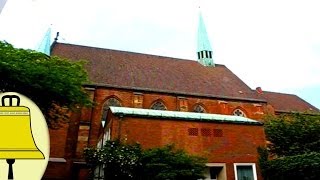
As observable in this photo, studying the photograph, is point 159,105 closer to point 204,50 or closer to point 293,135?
point 293,135

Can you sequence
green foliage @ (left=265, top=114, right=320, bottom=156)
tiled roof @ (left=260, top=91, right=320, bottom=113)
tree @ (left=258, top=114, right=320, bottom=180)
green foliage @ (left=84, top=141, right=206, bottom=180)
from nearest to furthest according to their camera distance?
green foliage @ (left=84, top=141, right=206, bottom=180)
tree @ (left=258, top=114, right=320, bottom=180)
green foliage @ (left=265, top=114, right=320, bottom=156)
tiled roof @ (left=260, top=91, right=320, bottom=113)

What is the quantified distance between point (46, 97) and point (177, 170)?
7585mm

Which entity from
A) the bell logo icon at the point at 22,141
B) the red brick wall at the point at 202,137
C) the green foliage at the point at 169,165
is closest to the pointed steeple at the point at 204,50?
the red brick wall at the point at 202,137

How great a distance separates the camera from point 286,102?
4088cm

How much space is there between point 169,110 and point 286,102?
20542 millimetres

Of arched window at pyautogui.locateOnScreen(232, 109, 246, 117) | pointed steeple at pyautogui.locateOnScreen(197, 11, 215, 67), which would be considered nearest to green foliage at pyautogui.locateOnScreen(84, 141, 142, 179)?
arched window at pyautogui.locateOnScreen(232, 109, 246, 117)

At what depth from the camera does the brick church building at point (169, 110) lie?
55.3ft

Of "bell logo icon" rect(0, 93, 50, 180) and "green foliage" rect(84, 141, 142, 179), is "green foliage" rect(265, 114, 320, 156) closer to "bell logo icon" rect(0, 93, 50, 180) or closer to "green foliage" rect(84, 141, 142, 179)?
"green foliage" rect(84, 141, 142, 179)

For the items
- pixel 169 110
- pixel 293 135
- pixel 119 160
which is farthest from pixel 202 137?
pixel 169 110

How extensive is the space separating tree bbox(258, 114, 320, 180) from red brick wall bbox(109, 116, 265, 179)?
88cm

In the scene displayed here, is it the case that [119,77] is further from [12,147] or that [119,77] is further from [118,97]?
[12,147]

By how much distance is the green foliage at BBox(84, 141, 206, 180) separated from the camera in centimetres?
1376

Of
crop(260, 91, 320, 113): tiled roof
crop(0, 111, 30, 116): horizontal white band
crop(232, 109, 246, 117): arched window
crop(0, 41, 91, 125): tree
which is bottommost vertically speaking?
crop(0, 111, 30, 116): horizontal white band

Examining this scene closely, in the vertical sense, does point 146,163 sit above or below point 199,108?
below
